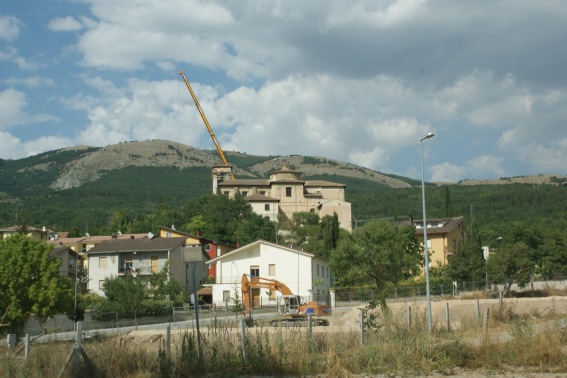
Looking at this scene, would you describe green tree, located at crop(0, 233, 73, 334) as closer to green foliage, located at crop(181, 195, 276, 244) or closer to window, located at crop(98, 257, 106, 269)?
window, located at crop(98, 257, 106, 269)

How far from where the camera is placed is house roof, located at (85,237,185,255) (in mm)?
64312

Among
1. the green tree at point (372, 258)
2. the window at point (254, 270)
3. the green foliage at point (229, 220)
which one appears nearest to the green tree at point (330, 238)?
the green foliage at point (229, 220)

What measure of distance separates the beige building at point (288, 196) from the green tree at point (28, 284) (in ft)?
230

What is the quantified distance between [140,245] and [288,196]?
48.7m

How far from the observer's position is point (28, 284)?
3559 centimetres

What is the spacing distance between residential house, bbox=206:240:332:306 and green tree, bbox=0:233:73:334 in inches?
800

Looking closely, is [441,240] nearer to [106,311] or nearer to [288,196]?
[106,311]

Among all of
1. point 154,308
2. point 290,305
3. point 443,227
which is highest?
point 443,227

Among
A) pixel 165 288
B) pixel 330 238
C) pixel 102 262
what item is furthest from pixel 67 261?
pixel 330 238

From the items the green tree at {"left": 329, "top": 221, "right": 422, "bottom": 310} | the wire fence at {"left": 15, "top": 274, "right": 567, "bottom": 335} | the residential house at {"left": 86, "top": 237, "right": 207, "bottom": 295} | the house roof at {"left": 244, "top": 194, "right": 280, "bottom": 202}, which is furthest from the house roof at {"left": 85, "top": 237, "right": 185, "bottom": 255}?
the house roof at {"left": 244, "top": 194, "right": 280, "bottom": 202}

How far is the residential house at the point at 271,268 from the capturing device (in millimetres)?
55594

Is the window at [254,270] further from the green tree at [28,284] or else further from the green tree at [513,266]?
the green tree at [28,284]

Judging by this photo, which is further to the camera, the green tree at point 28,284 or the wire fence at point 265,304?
the wire fence at point 265,304

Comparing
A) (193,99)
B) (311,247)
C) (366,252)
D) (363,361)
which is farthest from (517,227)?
(193,99)
